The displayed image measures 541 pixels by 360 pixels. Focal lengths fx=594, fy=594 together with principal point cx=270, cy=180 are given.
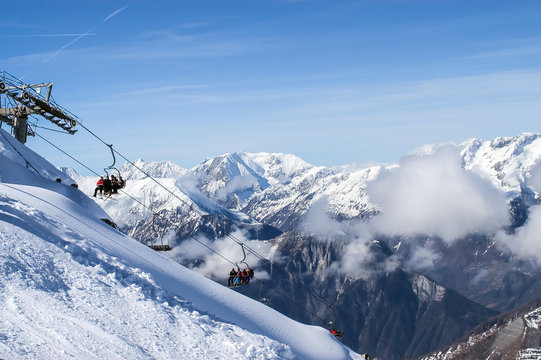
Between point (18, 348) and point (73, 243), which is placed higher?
point (73, 243)

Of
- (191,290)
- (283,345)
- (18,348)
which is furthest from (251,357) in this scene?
(18,348)

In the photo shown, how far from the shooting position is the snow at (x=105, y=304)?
33656 millimetres

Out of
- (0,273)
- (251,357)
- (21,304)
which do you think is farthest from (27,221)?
(251,357)

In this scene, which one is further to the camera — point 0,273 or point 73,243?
point 73,243

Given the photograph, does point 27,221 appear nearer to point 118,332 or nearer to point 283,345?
point 118,332

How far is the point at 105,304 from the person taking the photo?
39.2 m

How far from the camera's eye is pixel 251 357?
42219 mm

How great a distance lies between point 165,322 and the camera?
134ft

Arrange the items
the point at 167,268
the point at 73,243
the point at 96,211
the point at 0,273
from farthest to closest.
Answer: the point at 96,211
the point at 167,268
the point at 73,243
the point at 0,273

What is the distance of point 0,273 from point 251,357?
17.7 m

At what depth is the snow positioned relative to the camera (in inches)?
1325

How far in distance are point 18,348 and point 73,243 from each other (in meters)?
15.6

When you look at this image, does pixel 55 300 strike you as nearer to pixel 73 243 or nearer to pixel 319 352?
pixel 73 243

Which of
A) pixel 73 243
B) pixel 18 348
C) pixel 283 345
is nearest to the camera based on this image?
pixel 18 348
